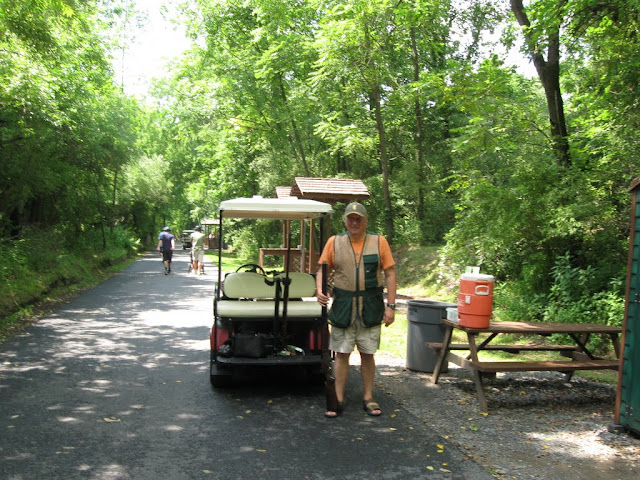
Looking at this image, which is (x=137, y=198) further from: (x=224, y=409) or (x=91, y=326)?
(x=224, y=409)

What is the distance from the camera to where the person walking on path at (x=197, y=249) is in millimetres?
23752

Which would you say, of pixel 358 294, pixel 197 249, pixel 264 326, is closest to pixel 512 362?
pixel 358 294

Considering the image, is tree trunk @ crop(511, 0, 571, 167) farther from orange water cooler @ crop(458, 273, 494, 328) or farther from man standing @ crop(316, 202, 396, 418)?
man standing @ crop(316, 202, 396, 418)

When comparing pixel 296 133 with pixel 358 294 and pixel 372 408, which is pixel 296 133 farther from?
pixel 372 408

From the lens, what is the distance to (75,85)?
723 inches

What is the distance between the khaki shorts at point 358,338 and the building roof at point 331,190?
378 inches

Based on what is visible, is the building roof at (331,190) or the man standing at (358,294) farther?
the building roof at (331,190)

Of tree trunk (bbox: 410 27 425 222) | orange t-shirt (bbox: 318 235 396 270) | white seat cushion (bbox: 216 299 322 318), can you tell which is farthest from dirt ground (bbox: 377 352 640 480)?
tree trunk (bbox: 410 27 425 222)

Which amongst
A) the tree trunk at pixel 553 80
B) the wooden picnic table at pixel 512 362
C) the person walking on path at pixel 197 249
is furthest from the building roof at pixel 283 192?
the wooden picnic table at pixel 512 362

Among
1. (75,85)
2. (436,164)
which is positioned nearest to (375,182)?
(436,164)

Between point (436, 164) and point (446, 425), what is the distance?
20.0 m

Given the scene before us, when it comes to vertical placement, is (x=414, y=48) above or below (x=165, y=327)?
above

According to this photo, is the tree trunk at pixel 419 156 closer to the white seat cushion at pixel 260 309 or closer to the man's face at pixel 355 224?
the white seat cushion at pixel 260 309

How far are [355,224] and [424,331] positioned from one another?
8.52ft
